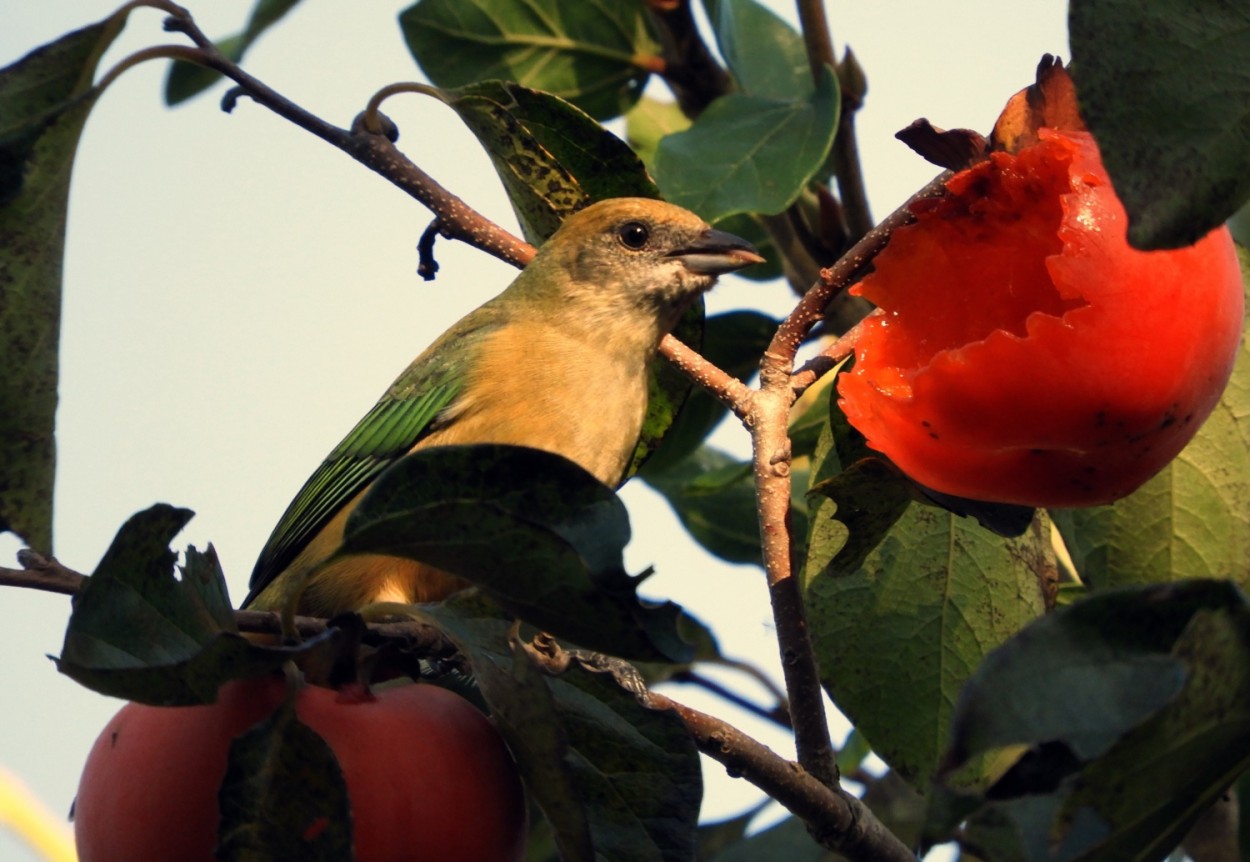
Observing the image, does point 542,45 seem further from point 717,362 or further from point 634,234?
point 717,362

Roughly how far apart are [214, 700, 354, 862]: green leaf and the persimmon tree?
0.01 m

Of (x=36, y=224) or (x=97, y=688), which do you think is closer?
(x=97, y=688)

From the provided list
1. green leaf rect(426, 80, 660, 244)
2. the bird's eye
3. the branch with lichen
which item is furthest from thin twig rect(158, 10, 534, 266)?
the bird's eye

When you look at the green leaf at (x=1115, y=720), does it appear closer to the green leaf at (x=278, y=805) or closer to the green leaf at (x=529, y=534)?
the green leaf at (x=529, y=534)

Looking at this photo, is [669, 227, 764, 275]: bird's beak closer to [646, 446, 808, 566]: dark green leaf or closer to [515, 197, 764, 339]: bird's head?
[515, 197, 764, 339]: bird's head

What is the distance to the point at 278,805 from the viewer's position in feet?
5.18

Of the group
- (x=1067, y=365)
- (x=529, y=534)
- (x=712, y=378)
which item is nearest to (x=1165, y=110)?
(x=1067, y=365)

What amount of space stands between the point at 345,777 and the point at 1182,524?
57.1 inches

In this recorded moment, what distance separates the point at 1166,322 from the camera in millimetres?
1695

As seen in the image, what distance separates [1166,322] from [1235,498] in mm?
851

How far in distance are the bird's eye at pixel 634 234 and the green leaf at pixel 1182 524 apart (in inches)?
80.5

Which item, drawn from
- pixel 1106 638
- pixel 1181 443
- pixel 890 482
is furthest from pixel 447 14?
pixel 1106 638

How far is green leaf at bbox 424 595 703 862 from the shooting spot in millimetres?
1710

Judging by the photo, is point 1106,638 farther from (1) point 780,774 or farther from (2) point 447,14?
(2) point 447,14
